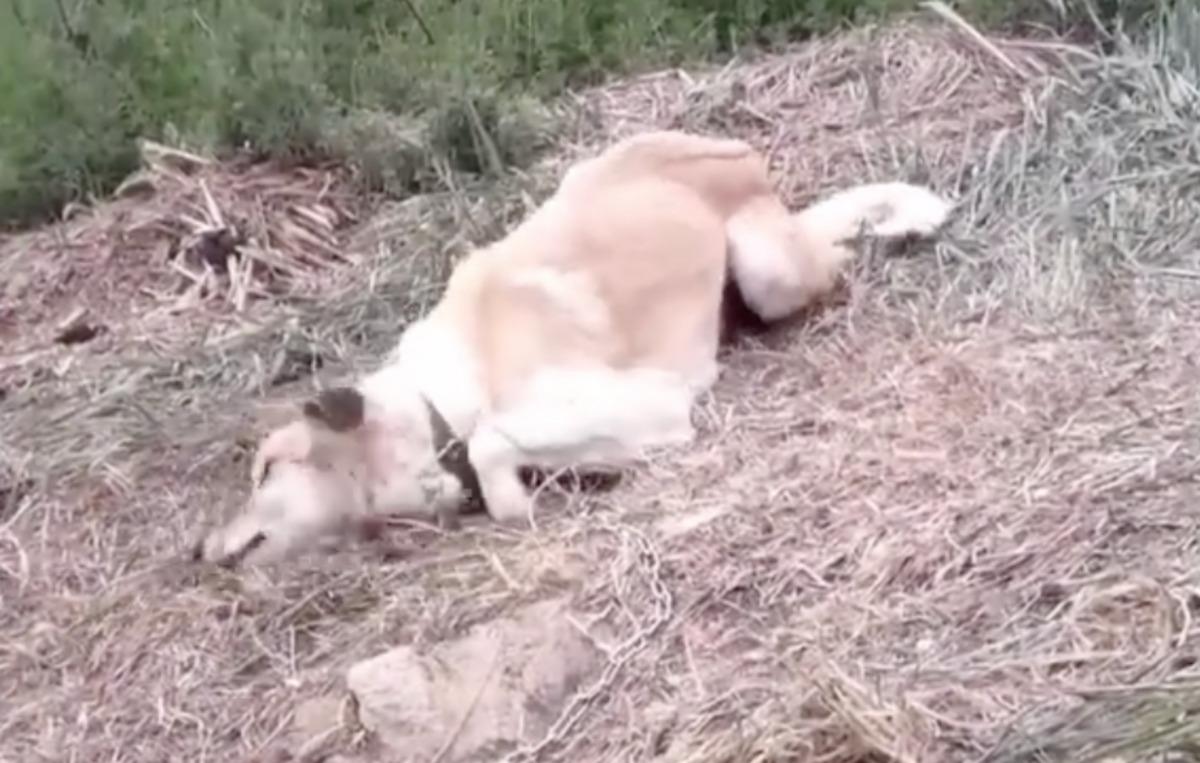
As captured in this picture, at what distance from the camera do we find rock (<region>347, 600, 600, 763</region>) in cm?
323

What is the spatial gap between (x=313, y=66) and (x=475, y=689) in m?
3.22

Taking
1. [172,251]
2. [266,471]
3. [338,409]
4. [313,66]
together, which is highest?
[338,409]

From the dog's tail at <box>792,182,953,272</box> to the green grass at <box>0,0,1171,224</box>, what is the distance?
1.06 metres

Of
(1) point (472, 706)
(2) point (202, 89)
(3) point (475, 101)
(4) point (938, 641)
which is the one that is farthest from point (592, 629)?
(2) point (202, 89)

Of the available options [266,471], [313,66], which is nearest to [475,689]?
[266,471]

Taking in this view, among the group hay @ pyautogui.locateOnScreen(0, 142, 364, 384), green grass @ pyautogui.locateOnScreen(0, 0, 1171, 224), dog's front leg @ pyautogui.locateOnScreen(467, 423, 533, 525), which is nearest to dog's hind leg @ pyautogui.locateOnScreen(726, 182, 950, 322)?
dog's front leg @ pyautogui.locateOnScreen(467, 423, 533, 525)

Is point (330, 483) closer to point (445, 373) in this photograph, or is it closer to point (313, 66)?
point (445, 373)

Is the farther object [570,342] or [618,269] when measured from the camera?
[618,269]

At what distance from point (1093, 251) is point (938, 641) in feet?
5.39

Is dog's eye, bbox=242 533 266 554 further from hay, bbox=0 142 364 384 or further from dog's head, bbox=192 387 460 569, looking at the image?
hay, bbox=0 142 364 384

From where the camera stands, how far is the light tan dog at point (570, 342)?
3979 mm

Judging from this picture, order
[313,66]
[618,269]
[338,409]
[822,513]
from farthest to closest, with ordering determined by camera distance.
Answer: [313,66]
[618,269]
[338,409]
[822,513]

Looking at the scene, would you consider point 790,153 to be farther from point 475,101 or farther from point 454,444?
point 454,444

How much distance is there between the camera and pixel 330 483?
3.96m
